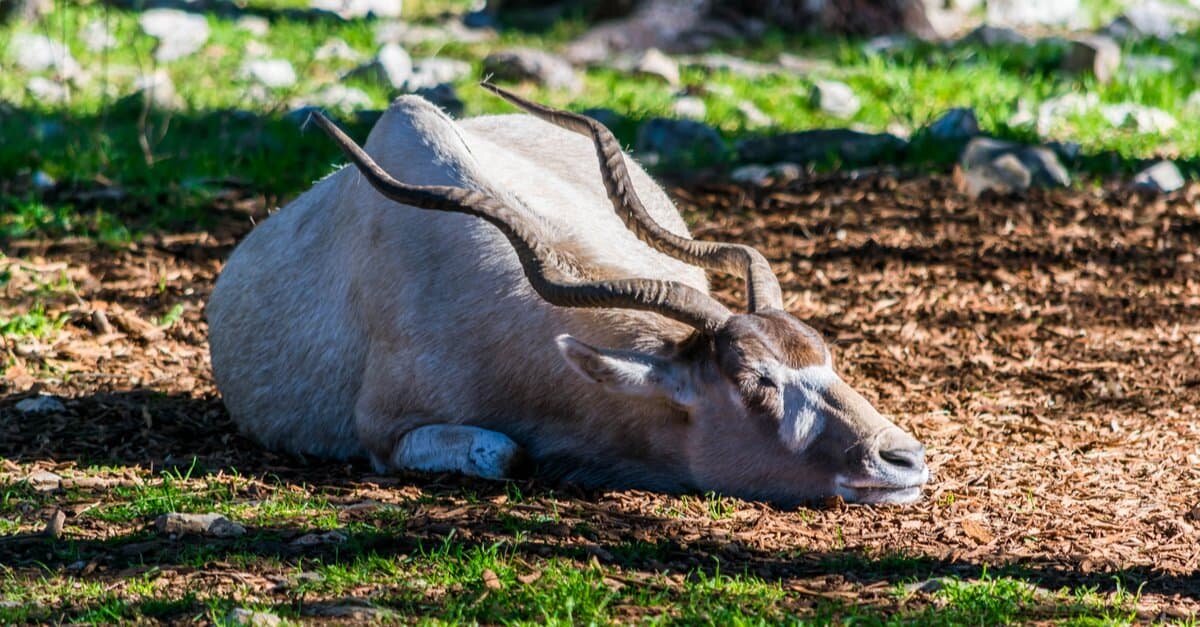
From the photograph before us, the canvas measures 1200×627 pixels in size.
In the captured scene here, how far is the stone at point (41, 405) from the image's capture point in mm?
7172

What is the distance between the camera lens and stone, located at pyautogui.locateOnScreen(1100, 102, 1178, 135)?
40.1 ft

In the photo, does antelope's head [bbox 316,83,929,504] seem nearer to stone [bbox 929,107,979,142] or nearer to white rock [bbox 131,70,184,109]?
stone [bbox 929,107,979,142]

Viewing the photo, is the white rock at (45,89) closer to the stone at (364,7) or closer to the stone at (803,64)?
the stone at (364,7)

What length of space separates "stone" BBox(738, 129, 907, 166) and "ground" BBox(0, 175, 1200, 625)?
3.83ft

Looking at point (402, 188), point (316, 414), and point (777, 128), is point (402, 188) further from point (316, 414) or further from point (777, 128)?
point (777, 128)

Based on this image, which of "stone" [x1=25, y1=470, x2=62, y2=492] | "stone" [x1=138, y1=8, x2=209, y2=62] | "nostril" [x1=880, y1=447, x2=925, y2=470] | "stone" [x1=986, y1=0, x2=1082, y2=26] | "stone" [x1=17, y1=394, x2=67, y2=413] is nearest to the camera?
"nostril" [x1=880, y1=447, x2=925, y2=470]

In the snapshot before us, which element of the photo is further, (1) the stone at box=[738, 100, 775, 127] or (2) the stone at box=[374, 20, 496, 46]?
(2) the stone at box=[374, 20, 496, 46]

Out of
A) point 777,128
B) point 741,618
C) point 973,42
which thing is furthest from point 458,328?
point 973,42

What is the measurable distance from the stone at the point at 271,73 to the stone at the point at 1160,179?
7091mm

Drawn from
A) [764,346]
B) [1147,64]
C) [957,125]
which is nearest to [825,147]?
[957,125]

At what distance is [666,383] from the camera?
236 inches

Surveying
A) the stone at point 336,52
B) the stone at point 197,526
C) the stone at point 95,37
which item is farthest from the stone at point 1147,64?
the stone at point 197,526

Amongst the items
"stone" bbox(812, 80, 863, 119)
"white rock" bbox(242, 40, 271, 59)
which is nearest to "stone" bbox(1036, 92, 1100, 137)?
"stone" bbox(812, 80, 863, 119)

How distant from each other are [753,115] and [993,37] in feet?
12.7
